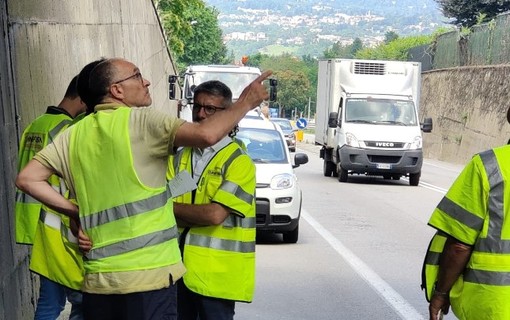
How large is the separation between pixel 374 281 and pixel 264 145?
4.02 metres

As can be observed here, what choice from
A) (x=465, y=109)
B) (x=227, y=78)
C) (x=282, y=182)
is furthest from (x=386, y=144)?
(x=465, y=109)

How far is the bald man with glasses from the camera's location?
12.4 ft

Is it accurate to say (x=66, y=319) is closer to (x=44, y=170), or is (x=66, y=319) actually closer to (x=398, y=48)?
(x=44, y=170)

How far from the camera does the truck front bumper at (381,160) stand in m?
23.3

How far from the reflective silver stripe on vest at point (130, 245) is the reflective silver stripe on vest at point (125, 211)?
101 mm

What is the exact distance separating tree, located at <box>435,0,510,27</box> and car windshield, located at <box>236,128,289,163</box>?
1493 inches

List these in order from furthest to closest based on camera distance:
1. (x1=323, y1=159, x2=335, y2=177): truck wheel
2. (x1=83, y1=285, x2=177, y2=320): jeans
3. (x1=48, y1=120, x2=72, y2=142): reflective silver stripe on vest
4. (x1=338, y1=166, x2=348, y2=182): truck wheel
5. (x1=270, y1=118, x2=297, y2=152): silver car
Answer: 1. (x1=270, y1=118, x2=297, y2=152): silver car
2. (x1=323, y1=159, x2=335, y2=177): truck wheel
3. (x1=338, y1=166, x2=348, y2=182): truck wheel
4. (x1=48, y1=120, x2=72, y2=142): reflective silver stripe on vest
5. (x1=83, y1=285, x2=177, y2=320): jeans

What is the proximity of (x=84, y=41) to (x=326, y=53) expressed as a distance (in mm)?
150792

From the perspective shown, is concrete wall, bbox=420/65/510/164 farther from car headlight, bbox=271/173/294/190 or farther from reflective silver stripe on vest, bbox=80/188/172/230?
reflective silver stripe on vest, bbox=80/188/172/230

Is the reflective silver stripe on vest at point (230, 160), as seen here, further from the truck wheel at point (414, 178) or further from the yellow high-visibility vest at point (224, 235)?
the truck wheel at point (414, 178)

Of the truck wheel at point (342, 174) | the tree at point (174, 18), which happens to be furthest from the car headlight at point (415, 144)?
the tree at point (174, 18)

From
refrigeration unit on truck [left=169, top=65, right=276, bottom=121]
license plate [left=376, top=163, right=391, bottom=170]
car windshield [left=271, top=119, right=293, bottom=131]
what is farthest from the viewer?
car windshield [left=271, top=119, right=293, bottom=131]

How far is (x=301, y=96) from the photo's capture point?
429ft

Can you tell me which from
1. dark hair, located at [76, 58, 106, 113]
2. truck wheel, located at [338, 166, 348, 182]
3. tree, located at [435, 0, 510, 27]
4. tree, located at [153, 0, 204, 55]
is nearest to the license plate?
truck wheel, located at [338, 166, 348, 182]
